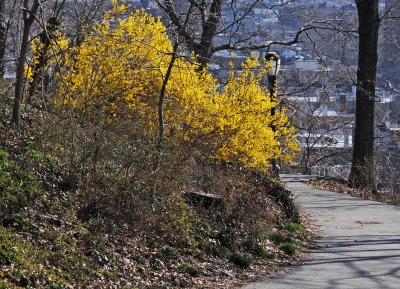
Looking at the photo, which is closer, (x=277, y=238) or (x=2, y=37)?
(x=277, y=238)

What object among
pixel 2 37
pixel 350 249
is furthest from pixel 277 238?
pixel 2 37

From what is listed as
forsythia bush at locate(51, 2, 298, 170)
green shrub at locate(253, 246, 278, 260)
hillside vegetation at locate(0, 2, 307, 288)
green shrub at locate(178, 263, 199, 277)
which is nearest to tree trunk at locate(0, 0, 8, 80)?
hillside vegetation at locate(0, 2, 307, 288)

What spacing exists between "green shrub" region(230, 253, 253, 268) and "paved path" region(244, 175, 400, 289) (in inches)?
22.7

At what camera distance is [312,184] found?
1100 inches

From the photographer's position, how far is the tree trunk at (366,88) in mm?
26609

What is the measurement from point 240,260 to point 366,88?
1630 cm

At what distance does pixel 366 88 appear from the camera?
26.6m

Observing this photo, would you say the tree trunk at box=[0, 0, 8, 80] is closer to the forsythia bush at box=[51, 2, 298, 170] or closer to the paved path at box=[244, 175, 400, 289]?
the forsythia bush at box=[51, 2, 298, 170]

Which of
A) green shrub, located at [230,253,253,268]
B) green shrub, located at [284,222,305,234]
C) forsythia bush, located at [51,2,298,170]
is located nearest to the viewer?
green shrub, located at [230,253,253,268]

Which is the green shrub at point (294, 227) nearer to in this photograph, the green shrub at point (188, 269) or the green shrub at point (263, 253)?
the green shrub at point (263, 253)

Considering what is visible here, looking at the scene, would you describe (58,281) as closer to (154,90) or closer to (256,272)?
(256,272)

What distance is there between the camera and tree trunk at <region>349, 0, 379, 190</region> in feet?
87.3

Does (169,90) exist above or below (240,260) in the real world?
above

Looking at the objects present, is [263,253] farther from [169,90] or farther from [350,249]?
[169,90]
